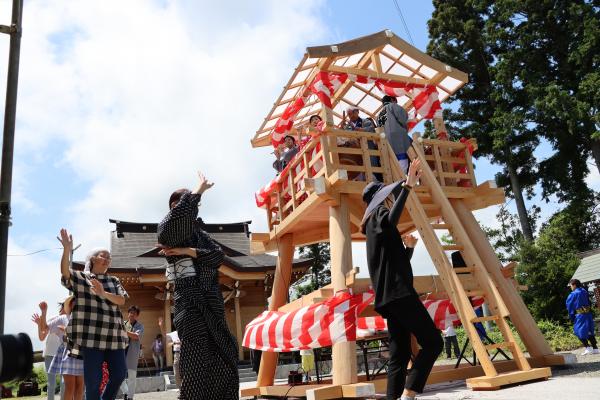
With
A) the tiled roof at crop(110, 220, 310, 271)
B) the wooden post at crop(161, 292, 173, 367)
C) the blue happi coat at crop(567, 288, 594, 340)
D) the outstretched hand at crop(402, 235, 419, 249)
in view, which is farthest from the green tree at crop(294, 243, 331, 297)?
the outstretched hand at crop(402, 235, 419, 249)

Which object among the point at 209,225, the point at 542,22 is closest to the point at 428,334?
the point at 209,225

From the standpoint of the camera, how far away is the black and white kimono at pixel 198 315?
3.76 metres

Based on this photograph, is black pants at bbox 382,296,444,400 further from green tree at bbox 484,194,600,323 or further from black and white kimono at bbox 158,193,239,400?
green tree at bbox 484,194,600,323

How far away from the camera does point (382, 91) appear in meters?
9.23

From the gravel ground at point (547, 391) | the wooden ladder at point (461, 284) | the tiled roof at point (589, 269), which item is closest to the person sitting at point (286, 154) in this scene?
the wooden ladder at point (461, 284)

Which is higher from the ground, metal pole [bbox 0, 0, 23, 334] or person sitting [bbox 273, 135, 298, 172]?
person sitting [bbox 273, 135, 298, 172]

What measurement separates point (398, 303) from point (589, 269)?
19253mm

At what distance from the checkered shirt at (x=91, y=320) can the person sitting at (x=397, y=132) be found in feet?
15.4

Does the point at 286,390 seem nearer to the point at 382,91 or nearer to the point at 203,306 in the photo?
the point at 203,306

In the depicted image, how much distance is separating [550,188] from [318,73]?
75.4 feet

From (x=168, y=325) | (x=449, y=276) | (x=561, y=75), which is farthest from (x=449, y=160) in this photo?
(x=561, y=75)

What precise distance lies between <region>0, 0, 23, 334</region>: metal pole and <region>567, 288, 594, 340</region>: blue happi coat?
1109cm

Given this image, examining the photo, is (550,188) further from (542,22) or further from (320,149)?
(320,149)

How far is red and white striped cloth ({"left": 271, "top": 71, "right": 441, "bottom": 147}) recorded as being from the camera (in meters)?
8.14
